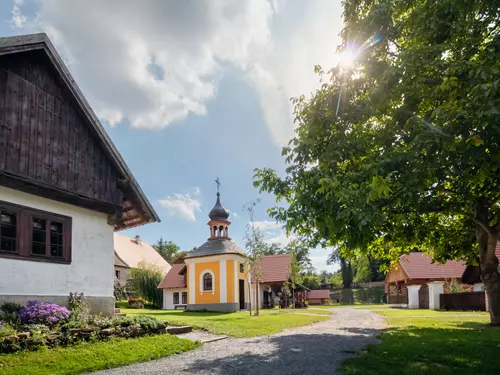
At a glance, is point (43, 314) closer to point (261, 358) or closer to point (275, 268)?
point (261, 358)

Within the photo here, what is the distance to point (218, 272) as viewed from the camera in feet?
100

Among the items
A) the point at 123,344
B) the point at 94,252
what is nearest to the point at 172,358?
the point at 123,344

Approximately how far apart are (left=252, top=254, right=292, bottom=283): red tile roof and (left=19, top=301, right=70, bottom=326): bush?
27502mm

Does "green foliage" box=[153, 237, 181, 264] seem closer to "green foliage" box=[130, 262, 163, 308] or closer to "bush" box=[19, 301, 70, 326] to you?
"green foliage" box=[130, 262, 163, 308]

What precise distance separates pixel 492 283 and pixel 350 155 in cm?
768

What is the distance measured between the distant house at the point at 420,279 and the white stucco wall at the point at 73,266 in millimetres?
18714


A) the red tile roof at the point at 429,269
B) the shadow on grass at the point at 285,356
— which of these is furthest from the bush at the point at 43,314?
the red tile roof at the point at 429,269

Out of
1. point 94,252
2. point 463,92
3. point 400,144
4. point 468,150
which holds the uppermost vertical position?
point 463,92

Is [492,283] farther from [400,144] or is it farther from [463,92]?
[463,92]

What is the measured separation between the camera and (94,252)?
12.9 m

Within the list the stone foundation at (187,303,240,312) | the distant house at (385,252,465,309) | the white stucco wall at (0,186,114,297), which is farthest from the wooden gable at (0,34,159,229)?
the distant house at (385,252,465,309)

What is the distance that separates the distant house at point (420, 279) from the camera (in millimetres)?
30166

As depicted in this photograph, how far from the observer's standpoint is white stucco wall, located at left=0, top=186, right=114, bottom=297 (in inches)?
408

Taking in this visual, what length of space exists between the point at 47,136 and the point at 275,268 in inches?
1205
